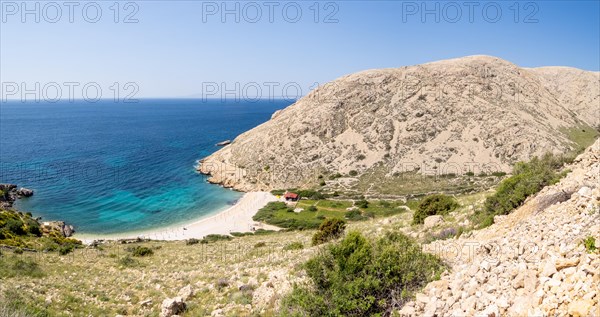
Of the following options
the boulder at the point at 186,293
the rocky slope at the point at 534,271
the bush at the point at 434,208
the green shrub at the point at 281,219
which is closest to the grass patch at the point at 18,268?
the boulder at the point at 186,293

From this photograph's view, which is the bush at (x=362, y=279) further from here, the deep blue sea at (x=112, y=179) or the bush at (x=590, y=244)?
the deep blue sea at (x=112, y=179)

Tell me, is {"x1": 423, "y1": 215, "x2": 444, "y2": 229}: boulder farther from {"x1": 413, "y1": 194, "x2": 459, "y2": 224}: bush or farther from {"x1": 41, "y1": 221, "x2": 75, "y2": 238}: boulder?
{"x1": 41, "y1": 221, "x2": 75, "y2": 238}: boulder

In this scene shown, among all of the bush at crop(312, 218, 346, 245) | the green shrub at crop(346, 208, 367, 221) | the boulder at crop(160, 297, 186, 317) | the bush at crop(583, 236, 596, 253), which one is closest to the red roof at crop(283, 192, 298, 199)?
the green shrub at crop(346, 208, 367, 221)

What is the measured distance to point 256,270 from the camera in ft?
58.7

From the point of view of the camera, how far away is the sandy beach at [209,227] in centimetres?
4808

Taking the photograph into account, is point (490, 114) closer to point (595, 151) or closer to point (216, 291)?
point (595, 151)

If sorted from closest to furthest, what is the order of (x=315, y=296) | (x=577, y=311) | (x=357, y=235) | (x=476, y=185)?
(x=577, y=311)
(x=315, y=296)
(x=357, y=235)
(x=476, y=185)

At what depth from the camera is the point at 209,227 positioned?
51812 mm

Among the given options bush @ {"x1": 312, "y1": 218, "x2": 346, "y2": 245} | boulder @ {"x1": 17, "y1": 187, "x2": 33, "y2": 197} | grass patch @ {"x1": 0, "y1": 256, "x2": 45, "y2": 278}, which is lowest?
boulder @ {"x1": 17, "y1": 187, "x2": 33, "y2": 197}

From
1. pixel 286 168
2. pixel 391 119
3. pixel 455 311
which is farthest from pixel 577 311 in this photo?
pixel 391 119

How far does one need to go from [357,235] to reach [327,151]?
230 ft

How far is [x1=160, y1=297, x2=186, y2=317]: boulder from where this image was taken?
1372 cm

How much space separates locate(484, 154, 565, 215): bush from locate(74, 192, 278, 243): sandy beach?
123ft

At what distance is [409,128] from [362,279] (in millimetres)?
75249
